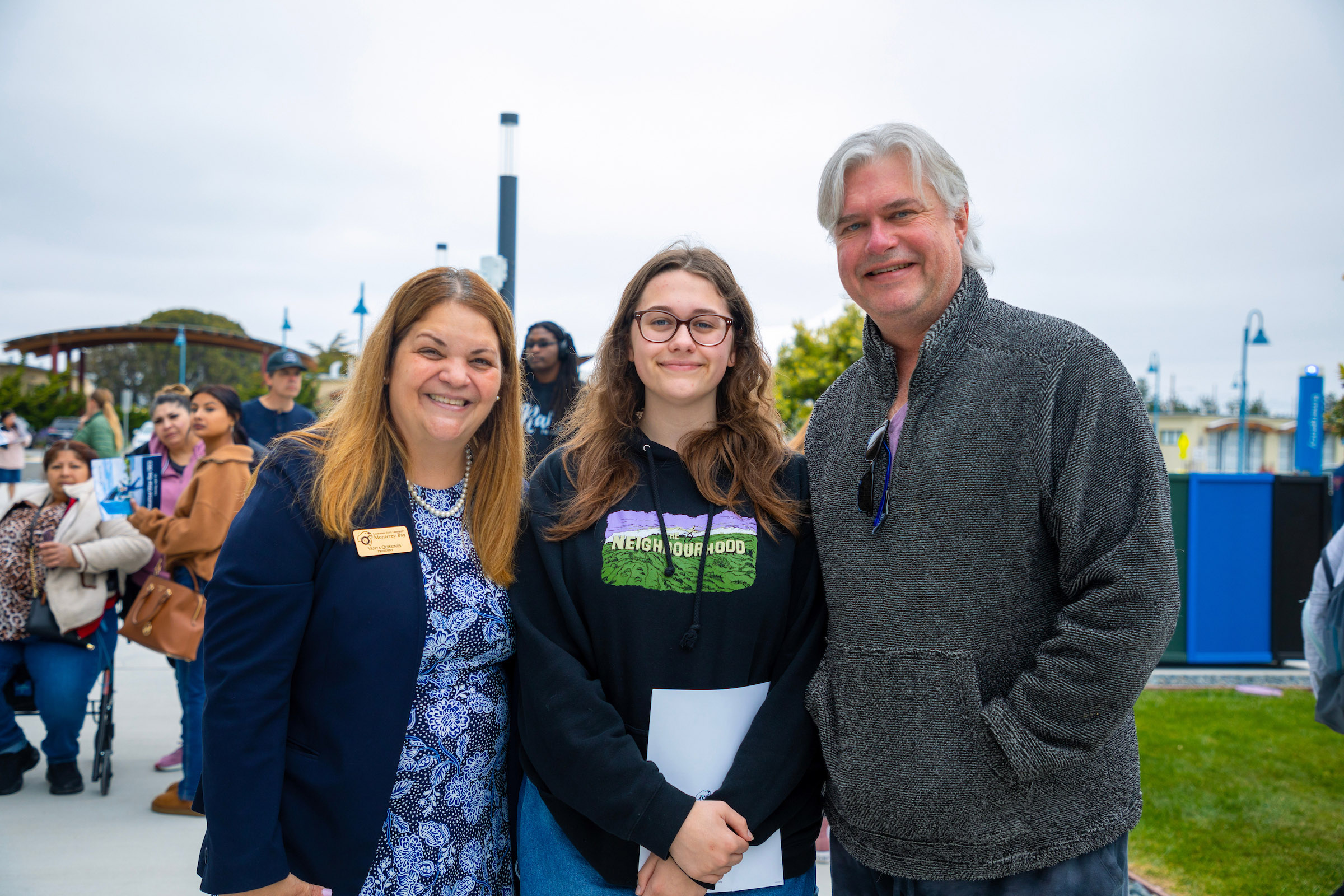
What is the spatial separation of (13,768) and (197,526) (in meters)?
1.77

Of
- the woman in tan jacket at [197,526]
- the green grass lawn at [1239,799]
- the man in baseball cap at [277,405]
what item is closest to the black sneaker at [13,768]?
the woman in tan jacket at [197,526]

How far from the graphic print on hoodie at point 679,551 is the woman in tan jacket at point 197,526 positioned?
9.60ft

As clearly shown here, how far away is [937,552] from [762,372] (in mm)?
835

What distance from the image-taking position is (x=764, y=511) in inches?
81.8

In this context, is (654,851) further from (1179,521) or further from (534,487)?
(1179,521)

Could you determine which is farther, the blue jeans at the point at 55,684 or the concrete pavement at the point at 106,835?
the blue jeans at the point at 55,684

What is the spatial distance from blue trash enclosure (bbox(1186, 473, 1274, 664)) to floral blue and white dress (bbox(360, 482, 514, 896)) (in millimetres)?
7464

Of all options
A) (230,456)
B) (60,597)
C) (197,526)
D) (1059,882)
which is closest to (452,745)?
(1059,882)

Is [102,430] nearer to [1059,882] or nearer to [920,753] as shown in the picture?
[920,753]

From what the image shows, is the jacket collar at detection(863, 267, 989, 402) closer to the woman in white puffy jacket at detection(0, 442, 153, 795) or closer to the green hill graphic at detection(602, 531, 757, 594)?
the green hill graphic at detection(602, 531, 757, 594)

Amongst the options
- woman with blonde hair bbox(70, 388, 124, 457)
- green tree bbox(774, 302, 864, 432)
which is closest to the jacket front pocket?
woman with blonde hair bbox(70, 388, 124, 457)

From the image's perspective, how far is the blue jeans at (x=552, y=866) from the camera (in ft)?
6.23

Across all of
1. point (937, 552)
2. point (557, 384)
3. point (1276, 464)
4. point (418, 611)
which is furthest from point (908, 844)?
point (1276, 464)

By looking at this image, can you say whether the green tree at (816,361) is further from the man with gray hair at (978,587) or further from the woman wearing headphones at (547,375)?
the man with gray hair at (978,587)
